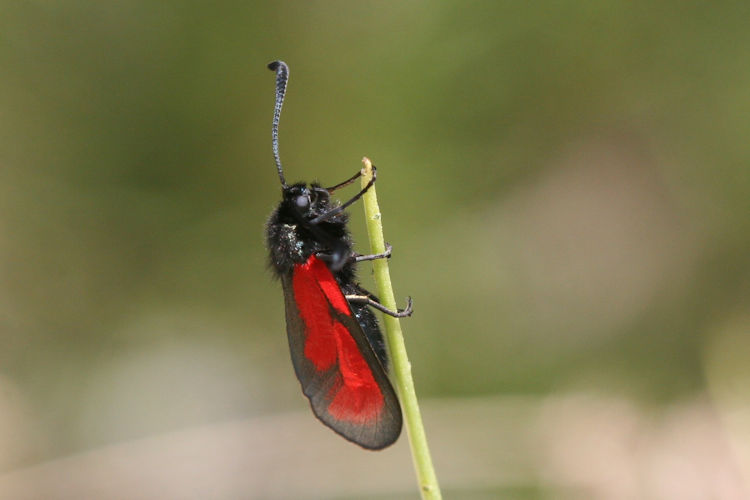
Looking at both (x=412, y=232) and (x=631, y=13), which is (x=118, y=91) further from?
(x=631, y=13)

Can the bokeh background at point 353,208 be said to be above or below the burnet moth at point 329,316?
above

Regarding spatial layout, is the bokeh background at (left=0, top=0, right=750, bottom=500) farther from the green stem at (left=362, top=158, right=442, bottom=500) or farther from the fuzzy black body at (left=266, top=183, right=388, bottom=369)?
the green stem at (left=362, top=158, right=442, bottom=500)

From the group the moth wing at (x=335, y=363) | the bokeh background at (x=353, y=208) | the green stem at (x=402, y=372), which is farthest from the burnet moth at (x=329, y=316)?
the bokeh background at (x=353, y=208)

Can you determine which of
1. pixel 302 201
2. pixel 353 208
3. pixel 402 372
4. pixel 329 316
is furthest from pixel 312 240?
pixel 353 208

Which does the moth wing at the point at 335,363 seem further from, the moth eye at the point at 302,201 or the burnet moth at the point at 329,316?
the moth eye at the point at 302,201

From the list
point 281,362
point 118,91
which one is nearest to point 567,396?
point 281,362

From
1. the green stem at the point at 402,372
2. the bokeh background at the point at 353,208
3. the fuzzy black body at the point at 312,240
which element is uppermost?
the bokeh background at the point at 353,208
